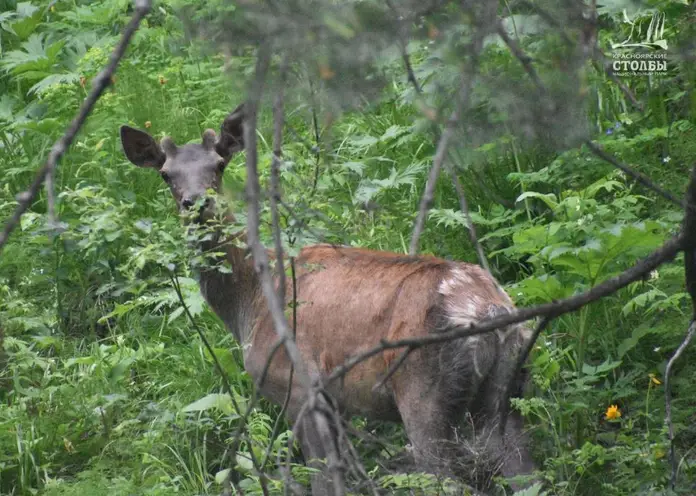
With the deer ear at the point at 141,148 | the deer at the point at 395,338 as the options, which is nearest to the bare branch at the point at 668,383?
the deer at the point at 395,338

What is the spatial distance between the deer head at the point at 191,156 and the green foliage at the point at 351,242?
1.18 feet

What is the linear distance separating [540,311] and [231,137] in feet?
14.1

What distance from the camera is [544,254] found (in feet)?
19.1

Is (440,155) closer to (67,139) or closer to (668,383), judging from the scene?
(67,139)

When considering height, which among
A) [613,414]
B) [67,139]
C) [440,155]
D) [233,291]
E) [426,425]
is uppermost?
[67,139]

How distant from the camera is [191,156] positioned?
6859 mm

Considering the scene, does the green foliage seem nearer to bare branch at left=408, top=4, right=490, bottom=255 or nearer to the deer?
the deer

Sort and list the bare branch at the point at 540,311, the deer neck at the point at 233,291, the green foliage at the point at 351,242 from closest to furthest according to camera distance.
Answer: the bare branch at the point at 540,311
the green foliage at the point at 351,242
the deer neck at the point at 233,291

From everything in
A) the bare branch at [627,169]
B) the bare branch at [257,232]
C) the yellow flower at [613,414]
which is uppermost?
the bare branch at [257,232]

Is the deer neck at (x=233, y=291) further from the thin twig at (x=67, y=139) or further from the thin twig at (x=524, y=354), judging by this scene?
the thin twig at (x=67, y=139)

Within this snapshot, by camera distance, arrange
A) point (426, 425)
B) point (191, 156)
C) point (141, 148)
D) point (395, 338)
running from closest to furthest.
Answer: point (426, 425) → point (395, 338) → point (191, 156) → point (141, 148)

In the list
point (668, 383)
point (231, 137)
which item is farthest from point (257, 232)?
point (231, 137)

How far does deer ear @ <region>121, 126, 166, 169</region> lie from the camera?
7.12 m

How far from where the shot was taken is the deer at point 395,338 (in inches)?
210
